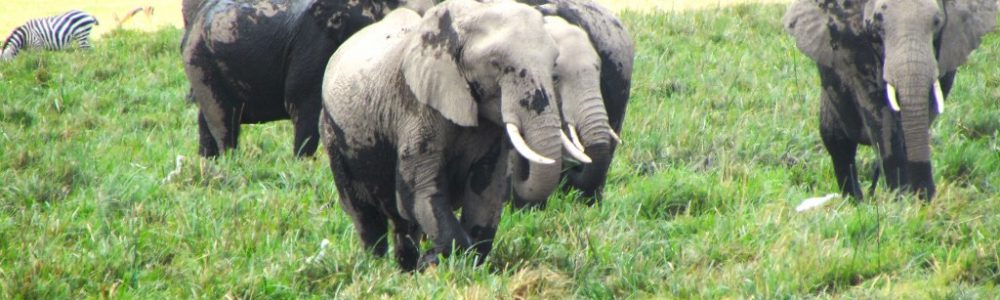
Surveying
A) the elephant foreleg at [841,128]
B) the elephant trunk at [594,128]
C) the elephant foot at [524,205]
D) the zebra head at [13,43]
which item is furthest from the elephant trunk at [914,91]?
the zebra head at [13,43]

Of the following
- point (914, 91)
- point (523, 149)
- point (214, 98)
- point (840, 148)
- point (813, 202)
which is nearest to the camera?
point (523, 149)

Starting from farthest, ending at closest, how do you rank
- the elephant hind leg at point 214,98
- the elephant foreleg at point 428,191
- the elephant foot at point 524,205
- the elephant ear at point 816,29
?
the elephant hind leg at point 214,98, the elephant ear at point 816,29, the elephant foot at point 524,205, the elephant foreleg at point 428,191

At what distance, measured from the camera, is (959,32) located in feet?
21.7

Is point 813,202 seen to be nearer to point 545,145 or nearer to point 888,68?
point 888,68

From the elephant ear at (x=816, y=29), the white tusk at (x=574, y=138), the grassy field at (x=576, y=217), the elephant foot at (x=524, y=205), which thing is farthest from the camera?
the elephant ear at (x=816, y=29)

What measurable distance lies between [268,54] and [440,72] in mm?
2850

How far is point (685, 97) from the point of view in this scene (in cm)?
984

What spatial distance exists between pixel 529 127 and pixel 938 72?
2.64 metres

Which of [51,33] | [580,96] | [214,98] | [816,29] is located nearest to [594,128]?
[580,96]

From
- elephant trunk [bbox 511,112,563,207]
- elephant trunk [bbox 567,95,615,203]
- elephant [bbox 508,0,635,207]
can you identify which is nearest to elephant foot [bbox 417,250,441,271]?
elephant trunk [bbox 511,112,563,207]

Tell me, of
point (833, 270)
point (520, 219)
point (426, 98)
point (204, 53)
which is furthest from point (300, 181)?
point (833, 270)

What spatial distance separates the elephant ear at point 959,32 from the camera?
6.57 m

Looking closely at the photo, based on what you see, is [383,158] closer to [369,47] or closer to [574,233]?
[369,47]

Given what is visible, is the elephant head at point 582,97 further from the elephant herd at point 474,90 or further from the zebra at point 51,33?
the zebra at point 51,33
